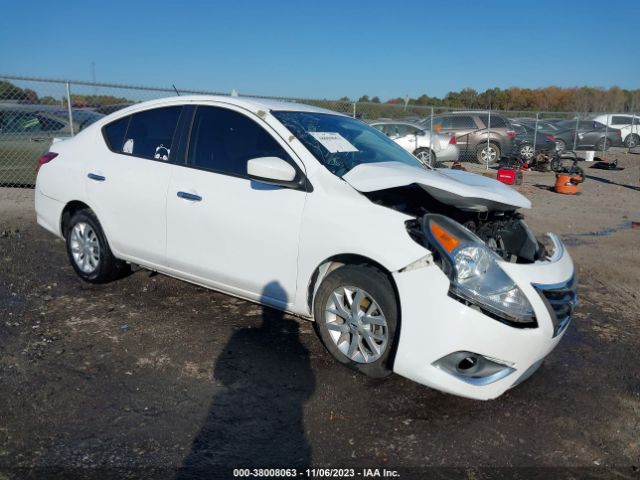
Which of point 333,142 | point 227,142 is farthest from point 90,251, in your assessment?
point 333,142

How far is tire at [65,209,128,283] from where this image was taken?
4801 mm

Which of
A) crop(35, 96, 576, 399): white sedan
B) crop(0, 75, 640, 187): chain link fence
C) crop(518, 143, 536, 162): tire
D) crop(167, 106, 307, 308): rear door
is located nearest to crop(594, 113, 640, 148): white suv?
crop(0, 75, 640, 187): chain link fence

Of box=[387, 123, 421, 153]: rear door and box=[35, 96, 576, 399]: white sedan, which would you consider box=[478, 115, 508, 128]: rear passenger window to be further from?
box=[35, 96, 576, 399]: white sedan

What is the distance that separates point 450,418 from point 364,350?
64cm

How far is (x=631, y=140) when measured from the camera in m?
25.8

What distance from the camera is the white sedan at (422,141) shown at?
1545cm

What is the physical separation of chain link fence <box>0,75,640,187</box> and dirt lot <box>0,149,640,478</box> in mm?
3098

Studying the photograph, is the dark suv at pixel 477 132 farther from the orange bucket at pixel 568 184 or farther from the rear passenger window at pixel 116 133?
the rear passenger window at pixel 116 133

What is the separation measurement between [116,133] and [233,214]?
1663 millimetres

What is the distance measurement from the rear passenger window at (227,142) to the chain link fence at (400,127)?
85.9 inches

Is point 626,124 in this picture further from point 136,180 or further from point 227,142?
point 136,180

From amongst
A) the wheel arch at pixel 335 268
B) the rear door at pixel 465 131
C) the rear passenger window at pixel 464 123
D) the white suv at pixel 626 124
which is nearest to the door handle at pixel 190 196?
the wheel arch at pixel 335 268

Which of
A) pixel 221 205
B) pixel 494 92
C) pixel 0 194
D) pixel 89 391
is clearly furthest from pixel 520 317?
pixel 494 92

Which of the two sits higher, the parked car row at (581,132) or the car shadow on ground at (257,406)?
the parked car row at (581,132)
